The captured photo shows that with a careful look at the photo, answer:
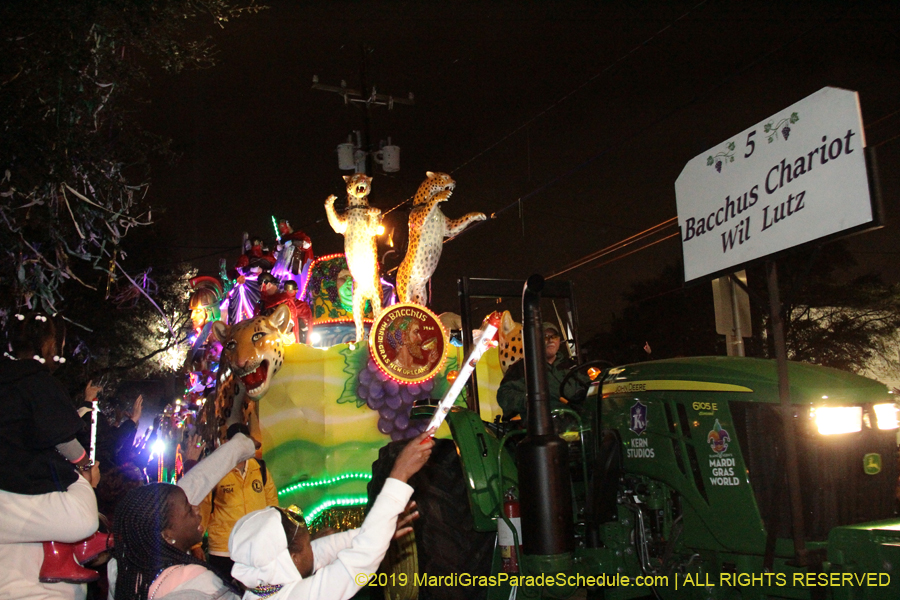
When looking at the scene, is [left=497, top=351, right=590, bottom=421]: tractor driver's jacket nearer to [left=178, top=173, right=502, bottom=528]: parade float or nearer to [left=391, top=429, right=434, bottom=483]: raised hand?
[left=391, top=429, right=434, bottom=483]: raised hand

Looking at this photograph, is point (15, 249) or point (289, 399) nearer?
point (15, 249)

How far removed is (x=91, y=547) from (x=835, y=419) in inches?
148

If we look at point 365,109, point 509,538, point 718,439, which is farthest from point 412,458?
point 365,109

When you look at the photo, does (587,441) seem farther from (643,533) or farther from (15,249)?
(15,249)

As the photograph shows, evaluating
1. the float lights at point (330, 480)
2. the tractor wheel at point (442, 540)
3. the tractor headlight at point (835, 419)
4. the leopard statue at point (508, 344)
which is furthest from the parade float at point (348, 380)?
the tractor headlight at point (835, 419)

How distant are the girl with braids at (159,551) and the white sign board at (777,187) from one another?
3.12 metres

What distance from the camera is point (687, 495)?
165 inches

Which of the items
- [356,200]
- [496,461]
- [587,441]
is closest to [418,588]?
[496,461]

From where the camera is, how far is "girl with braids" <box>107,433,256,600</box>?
A: 2.68m

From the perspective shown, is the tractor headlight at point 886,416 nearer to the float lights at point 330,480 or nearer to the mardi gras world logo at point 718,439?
the mardi gras world logo at point 718,439

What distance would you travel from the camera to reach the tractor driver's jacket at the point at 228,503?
553 centimetres

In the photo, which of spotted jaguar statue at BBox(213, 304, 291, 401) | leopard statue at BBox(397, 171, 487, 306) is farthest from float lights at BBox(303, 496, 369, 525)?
leopard statue at BBox(397, 171, 487, 306)

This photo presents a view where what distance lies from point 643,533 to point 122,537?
299 cm

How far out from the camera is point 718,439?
4.07 meters
